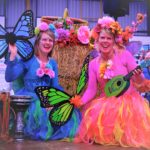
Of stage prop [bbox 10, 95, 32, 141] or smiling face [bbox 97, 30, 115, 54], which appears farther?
smiling face [bbox 97, 30, 115, 54]

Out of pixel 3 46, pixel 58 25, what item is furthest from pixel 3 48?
pixel 58 25

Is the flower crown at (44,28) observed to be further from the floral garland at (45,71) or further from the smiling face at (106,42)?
the smiling face at (106,42)

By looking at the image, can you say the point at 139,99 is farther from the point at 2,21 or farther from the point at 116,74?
the point at 2,21

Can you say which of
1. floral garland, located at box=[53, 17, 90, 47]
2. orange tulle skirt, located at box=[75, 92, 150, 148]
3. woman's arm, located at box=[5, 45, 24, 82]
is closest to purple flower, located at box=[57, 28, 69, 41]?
floral garland, located at box=[53, 17, 90, 47]

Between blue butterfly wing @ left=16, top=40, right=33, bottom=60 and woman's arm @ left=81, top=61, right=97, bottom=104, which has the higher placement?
blue butterfly wing @ left=16, top=40, right=33, bottom=60

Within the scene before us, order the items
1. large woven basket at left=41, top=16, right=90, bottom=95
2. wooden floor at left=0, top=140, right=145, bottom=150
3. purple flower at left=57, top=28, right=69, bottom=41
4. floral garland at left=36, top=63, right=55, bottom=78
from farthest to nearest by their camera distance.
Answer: large woven basket at left=41, top=16, right=90, bottom=95, purple flower at left=57, top=28, right=69, bottom=41, floral garland at left=36, top=63, right=55, bottom=78, wooden floor at left=0, top=140, right=145, bottom=150

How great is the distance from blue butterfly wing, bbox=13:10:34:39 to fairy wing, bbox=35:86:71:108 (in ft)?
2.10

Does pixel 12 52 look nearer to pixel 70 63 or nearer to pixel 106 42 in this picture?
pixel 70 63

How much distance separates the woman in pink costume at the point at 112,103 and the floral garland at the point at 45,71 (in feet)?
1.47

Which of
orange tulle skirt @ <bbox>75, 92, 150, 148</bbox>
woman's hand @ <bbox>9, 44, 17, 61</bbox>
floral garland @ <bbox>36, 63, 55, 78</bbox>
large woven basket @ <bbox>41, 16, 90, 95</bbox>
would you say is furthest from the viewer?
large woven basket @ <bbox>41, 16, 90, 95</bbox>

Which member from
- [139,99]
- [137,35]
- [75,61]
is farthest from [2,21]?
[139,99]

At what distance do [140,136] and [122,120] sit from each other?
0.25 m

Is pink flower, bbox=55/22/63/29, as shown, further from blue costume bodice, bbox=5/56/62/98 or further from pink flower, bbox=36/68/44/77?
pink flower, bbox=36/68/44/77

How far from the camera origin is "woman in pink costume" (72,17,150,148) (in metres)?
4.38
